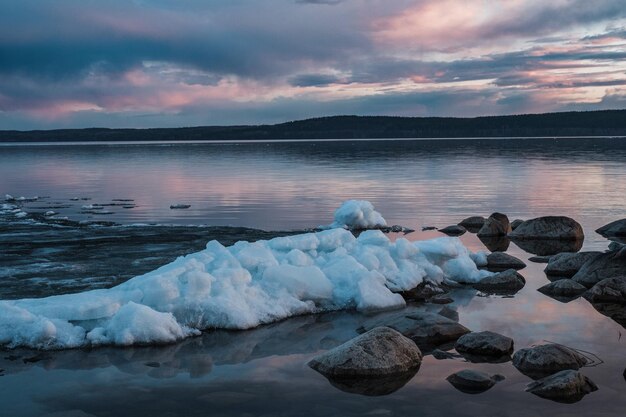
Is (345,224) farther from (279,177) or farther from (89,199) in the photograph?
(279,177)

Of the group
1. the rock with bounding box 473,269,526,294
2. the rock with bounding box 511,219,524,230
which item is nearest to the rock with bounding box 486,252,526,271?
the rock with bounding box 473,269,526,294

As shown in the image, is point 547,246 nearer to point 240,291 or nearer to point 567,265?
point 567,265

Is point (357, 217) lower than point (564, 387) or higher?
lower

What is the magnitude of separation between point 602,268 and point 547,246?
549cm

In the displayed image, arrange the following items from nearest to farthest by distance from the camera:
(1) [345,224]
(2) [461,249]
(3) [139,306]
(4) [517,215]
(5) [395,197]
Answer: (3) [139,306] < (2) [461,249] < (1) [345,224] < (4) [517,215] < (5) [395,197]

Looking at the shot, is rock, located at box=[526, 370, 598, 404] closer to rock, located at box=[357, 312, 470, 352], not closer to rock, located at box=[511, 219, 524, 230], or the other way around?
rock, located at box=[357, 312, 470, 352]

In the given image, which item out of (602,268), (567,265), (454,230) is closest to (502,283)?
(602,268)

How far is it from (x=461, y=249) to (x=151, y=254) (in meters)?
7.02

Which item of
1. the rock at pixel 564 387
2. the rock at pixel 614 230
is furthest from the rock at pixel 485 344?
the rock at pixel 614 230

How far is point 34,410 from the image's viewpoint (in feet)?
25.7

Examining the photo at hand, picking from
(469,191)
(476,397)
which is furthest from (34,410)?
(469,191)

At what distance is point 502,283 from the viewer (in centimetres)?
1424

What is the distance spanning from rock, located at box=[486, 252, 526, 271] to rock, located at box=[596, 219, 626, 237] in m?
5.76

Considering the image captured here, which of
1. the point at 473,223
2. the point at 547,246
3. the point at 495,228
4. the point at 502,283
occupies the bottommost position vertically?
the point at 547,246
